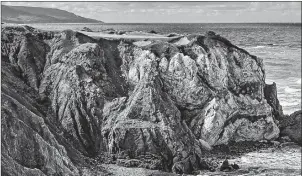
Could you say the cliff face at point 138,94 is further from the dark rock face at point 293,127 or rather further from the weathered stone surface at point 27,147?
the dark rock face at point 293,127

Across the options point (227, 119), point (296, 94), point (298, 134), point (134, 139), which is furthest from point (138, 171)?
point (296, 94)

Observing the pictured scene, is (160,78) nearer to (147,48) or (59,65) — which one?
(147,48)

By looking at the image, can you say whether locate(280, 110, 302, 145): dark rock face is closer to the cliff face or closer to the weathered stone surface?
the cliff face

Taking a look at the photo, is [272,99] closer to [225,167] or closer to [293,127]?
[293,127]

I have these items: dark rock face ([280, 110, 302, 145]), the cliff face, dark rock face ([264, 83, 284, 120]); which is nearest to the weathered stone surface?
the cliff face

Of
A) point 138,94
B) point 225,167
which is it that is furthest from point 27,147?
point 225,167

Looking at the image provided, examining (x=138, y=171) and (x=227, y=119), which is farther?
(x=227, y=119)
